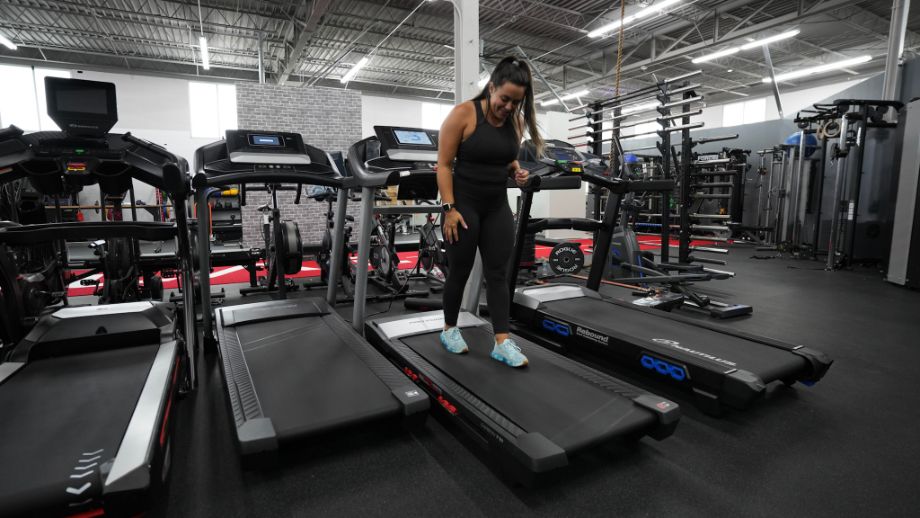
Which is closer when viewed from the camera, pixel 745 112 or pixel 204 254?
pixel 204 254

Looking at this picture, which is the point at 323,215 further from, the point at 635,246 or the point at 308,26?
the point at 635,246

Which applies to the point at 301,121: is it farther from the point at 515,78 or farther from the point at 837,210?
the point at 837,210

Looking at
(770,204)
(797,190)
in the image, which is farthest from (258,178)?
(770,204)

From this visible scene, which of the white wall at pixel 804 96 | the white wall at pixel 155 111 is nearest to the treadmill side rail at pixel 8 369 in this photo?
the white wall at pixel 155 111

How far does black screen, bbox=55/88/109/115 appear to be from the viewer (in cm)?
204

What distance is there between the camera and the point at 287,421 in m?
1.59

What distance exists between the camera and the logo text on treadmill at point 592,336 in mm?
2484

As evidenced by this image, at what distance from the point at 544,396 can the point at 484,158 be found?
3.37ft

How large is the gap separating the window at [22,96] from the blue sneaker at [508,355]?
1262 cm

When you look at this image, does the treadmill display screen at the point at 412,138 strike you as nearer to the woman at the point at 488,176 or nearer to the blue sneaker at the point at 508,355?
the woman at the point at 488,176

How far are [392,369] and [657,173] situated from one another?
354 inches

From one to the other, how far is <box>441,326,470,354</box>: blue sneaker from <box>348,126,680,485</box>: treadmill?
0.11 feet

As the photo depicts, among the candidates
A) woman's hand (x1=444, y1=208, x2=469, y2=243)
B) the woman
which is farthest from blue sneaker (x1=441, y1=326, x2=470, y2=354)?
woman's hand (x1=444, y1=208, x2=469, y2=243)

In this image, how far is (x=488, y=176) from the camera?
2027 mm
